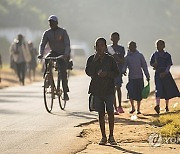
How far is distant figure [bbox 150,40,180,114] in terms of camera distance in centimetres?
1606

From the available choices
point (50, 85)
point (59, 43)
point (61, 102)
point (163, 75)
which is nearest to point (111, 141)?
point (163, 75)

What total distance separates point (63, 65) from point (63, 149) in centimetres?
620

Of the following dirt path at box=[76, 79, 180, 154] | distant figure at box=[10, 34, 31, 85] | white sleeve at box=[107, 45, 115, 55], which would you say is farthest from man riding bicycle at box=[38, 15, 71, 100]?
distant figure at box=[10, 34, 31, 85]

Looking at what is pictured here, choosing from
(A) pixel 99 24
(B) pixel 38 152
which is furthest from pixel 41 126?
(A) pixel 99 24

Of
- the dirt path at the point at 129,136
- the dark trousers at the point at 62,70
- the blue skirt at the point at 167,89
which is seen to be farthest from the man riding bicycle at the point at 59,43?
the blue skirt at the point at 167,89

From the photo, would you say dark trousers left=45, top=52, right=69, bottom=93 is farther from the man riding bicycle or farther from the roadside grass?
the roadside grass

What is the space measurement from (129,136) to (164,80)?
173 inches

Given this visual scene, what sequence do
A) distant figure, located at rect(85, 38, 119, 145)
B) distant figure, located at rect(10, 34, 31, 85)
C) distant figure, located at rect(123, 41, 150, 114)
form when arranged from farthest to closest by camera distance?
distant figure, located at rect(10, 34, 31, 85), distant figure, located at rect(123, 41, 150, 114), distant figure, located at rect(85, 38, 119, 145)

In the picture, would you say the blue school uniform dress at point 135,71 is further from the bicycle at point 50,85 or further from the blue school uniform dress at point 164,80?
the bicycle at point 50,85

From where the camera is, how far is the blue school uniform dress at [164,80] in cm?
1608

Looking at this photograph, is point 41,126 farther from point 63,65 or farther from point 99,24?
point 99,24

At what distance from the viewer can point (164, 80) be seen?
1630 cm

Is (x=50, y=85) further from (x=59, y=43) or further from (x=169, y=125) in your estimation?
(x=169, y=125)

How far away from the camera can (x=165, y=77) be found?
16.3m
